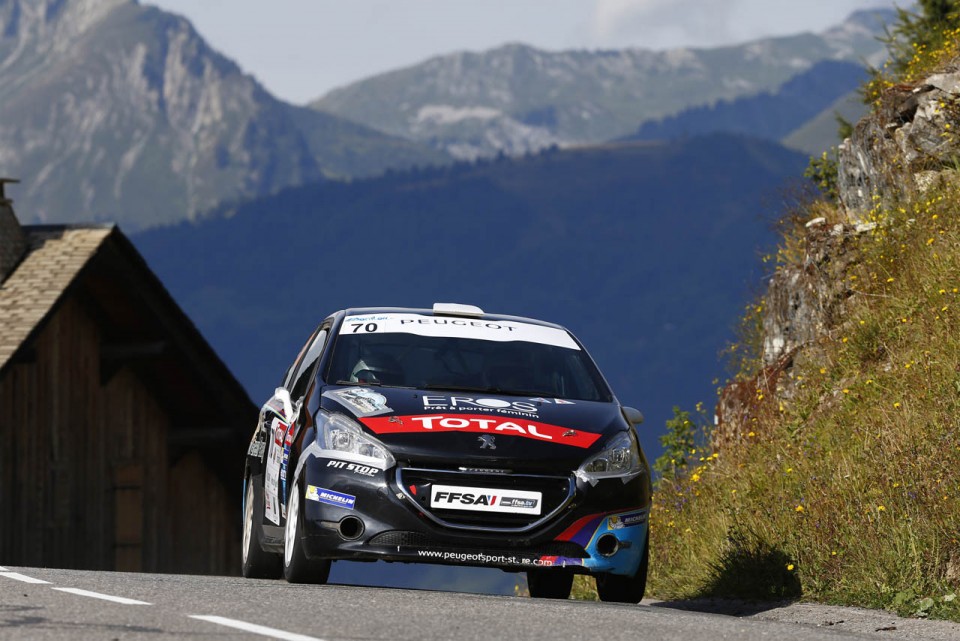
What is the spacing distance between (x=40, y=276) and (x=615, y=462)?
14.3 meters

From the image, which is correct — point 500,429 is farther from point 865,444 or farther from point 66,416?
point 66,416

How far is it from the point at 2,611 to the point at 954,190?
8.72 metres

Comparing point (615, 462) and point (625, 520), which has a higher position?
point (615, 462)

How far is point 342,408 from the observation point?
8.71 m

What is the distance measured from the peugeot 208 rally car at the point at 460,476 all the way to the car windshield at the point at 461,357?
2 centimetres

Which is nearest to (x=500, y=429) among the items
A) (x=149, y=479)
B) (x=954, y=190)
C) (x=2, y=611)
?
(x=2, y=611)

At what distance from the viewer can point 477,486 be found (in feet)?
27.2

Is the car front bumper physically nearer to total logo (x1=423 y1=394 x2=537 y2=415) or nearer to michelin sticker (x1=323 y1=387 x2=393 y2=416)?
michelin sticker (x1=323 y1=387 x2=393 y2=416)

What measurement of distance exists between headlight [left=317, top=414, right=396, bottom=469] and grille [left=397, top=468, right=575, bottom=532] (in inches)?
5.4

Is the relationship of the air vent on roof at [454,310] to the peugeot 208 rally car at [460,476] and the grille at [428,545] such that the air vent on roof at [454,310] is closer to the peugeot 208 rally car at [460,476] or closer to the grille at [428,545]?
the peugeot 208 rally car at [460,476]

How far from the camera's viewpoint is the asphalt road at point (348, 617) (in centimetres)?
654

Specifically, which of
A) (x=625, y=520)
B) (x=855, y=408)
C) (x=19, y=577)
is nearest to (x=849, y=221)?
(x=855, y=408)

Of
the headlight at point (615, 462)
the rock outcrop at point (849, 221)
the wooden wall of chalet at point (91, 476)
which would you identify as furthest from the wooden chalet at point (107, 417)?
the headlight at point (615, 462)

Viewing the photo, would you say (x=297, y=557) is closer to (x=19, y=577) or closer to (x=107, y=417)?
(x=19, y=577)
